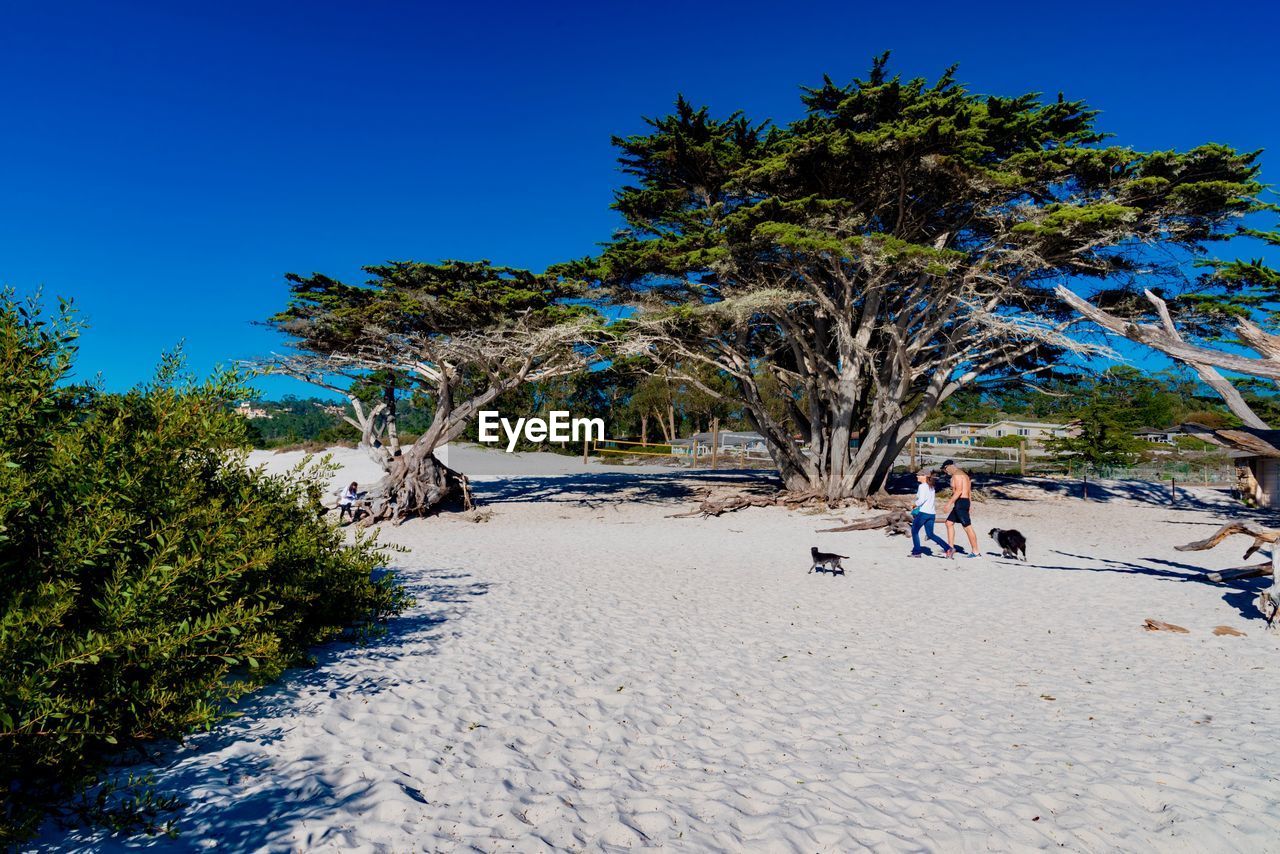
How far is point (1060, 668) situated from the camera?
5.91 meters

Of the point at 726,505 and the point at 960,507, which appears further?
the point at 726,505

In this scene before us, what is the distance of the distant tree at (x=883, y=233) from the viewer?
47.3ft

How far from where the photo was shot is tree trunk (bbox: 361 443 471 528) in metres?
16.5

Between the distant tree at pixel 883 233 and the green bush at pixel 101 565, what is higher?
the distant tree at pixel 883 233

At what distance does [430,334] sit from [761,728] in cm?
1549

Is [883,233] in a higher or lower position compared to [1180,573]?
higher

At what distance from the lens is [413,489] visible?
55.6 feet

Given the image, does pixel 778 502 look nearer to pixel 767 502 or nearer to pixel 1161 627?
pixel 767 502

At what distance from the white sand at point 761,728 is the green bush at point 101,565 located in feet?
1.31

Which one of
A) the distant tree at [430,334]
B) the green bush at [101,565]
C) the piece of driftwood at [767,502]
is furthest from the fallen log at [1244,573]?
the distant tree at [430,334]

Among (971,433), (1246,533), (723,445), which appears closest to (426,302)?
(1246,533)

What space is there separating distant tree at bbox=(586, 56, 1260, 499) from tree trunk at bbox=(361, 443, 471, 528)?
6478 mm

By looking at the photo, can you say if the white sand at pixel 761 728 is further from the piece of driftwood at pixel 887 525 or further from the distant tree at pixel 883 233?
the distant tree at pixel 883 233

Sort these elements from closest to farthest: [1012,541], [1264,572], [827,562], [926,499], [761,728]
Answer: [761,728], [1264,572], [827,562], [1012,541], [926,499]
